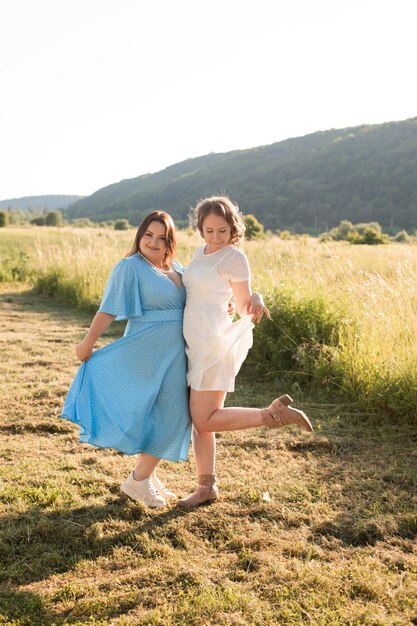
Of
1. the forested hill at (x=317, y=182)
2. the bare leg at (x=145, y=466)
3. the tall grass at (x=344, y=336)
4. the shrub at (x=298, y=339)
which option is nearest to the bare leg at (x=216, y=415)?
the bare leg at (x=145, y=466)

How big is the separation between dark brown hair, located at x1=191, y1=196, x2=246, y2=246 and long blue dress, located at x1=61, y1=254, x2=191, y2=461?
15.1 inches

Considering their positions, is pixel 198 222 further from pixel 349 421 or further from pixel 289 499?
pixel 349 421

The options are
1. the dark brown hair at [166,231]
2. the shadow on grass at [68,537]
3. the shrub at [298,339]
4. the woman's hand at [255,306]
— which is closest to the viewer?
the shadow on grass at [68,537]

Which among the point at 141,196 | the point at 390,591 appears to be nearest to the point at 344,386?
Result: the point at 390,591

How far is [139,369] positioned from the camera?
3.38 meters

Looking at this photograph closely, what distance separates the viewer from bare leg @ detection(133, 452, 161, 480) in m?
3.50

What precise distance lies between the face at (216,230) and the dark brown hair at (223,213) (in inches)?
0.8

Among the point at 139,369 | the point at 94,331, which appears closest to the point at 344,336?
the point at 139,369

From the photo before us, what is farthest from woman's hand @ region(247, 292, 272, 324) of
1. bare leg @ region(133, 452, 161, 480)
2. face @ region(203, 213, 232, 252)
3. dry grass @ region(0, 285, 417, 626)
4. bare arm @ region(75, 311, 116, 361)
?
dry grass @ region(0, 285, 417, 626)

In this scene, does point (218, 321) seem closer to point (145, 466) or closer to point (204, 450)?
point (204, 450)

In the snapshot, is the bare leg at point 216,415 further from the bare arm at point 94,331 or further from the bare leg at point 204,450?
the bare arm at point 94,331

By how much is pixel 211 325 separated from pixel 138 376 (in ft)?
1.55

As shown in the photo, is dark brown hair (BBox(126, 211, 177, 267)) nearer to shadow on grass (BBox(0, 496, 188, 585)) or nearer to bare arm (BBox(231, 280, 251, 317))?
bare arm (BBox(231, 280, 251, 317))

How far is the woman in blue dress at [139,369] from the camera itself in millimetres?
3342
